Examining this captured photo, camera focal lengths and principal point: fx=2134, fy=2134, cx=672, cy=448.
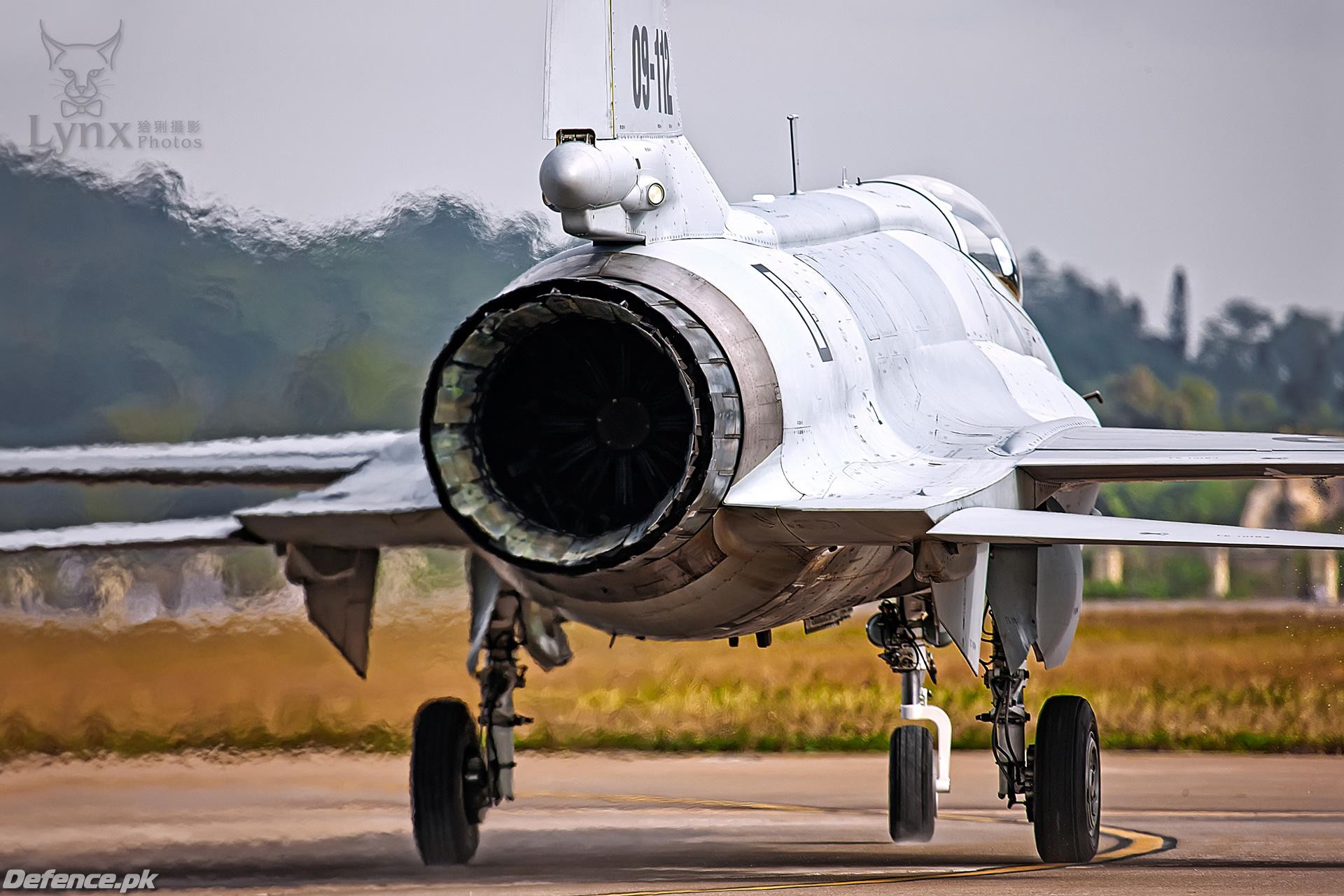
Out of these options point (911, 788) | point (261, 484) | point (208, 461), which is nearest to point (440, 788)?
point (261, 484)

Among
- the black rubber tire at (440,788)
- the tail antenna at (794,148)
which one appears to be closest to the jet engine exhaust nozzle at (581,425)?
the black rubber tire at (440,788)

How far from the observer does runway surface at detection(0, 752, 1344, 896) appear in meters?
10.5

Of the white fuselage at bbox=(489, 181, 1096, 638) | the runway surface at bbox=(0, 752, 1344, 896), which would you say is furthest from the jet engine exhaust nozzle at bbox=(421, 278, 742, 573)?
the runway surface at bbox=(0, 752, 1344, 896)

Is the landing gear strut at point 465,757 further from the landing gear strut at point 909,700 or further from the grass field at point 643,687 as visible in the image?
the landing gear strut at point 909,700

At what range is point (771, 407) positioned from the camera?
31.3 ft

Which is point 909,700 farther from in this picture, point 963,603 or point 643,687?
point 643,687

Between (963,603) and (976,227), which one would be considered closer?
(963,603)

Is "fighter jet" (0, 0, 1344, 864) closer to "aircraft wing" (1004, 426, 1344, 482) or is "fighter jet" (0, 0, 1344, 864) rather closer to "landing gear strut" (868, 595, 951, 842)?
"aircraft wing" (1004, 426, 1344, 482)

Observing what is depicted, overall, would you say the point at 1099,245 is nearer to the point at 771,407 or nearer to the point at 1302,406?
the point at 1302,406

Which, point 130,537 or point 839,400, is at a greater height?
point 839,400

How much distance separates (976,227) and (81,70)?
20.6ft

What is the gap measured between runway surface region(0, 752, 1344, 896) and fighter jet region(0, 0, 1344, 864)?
0.73 m

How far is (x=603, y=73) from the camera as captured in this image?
1027cm

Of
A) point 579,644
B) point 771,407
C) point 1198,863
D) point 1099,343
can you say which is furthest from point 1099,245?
point 771,407
